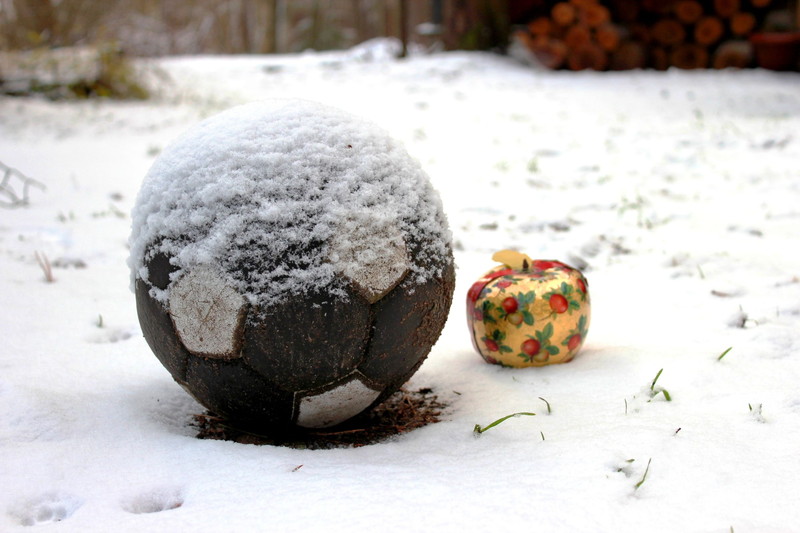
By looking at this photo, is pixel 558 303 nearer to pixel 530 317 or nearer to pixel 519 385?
pixel 530 317

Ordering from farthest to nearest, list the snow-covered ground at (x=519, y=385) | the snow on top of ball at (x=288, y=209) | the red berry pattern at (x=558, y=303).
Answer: the red berry pattern at (x=558, y=303) < the snow on top of ball at (x=288, y=209) < the snow-covered ground at (x=519, y=385)

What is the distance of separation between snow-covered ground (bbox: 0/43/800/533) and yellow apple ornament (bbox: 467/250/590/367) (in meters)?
0.07

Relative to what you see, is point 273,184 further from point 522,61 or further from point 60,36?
point 60,36

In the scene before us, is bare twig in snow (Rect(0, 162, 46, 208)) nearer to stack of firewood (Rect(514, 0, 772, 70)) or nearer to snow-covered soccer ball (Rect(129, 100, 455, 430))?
snow-covered soccer ball (Rect(129, 100, 455, 430))

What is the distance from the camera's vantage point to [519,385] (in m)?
2.31

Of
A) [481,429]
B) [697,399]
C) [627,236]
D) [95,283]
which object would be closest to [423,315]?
[481,429]

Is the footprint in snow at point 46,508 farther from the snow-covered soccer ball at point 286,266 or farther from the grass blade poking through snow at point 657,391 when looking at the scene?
the grass blade poking through snow at point 657,391

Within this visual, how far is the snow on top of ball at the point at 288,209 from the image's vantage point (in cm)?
180

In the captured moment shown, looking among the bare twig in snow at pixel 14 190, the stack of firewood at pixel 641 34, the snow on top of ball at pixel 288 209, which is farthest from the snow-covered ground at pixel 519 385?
the stack of firewood at pixel 641 34

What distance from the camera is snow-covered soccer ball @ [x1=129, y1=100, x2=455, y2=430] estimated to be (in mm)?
1798

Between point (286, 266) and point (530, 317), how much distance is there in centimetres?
92

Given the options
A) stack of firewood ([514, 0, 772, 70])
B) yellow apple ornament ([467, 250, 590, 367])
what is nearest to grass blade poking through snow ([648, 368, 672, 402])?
yellow apple ornament ([467, 250, 590, 367])

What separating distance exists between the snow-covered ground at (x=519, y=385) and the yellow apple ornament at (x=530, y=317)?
0.07 metres

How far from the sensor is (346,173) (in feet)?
6.17
